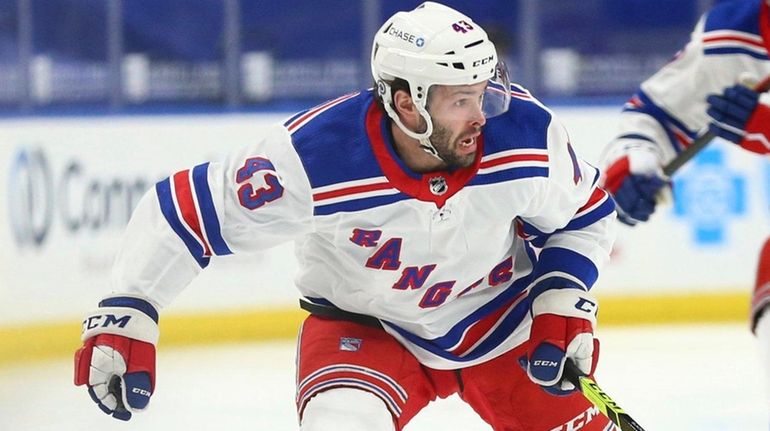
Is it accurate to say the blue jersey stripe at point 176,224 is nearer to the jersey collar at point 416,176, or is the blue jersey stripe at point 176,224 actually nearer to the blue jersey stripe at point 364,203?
the blue jersey stripe at point 364,203

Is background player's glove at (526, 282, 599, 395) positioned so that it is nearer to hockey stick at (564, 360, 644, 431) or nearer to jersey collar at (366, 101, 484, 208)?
hockey stick at (564, 360, 644, 431)

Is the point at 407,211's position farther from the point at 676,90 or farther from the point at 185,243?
the point at 676,90

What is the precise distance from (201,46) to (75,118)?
1.12 m

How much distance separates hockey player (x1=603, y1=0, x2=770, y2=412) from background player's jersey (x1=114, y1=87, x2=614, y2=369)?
27.1 inches

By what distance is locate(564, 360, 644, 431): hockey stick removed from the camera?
258cm

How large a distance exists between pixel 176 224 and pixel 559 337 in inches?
30.9

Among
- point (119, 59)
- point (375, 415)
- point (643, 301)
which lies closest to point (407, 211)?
point (375, 415)

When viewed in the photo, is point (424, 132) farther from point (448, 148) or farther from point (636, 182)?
point (636, 182)

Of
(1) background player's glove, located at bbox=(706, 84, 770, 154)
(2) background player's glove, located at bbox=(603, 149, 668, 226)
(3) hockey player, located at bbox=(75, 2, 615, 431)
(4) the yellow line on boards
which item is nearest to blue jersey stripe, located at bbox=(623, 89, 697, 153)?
(2) background player's glove, located at bbox=(603, 149, 668, 226)

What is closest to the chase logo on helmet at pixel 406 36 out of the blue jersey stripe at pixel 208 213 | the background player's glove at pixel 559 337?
the blue jersey stripe at pixel 208 213

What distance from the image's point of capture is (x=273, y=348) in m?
5.80

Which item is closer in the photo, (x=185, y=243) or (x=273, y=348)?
(x=185, y=243)

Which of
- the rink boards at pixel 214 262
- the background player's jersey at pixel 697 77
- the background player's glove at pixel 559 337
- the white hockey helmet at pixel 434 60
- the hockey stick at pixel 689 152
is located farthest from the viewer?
the rink boards at pixel 214 262

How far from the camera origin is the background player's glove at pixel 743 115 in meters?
3.22
